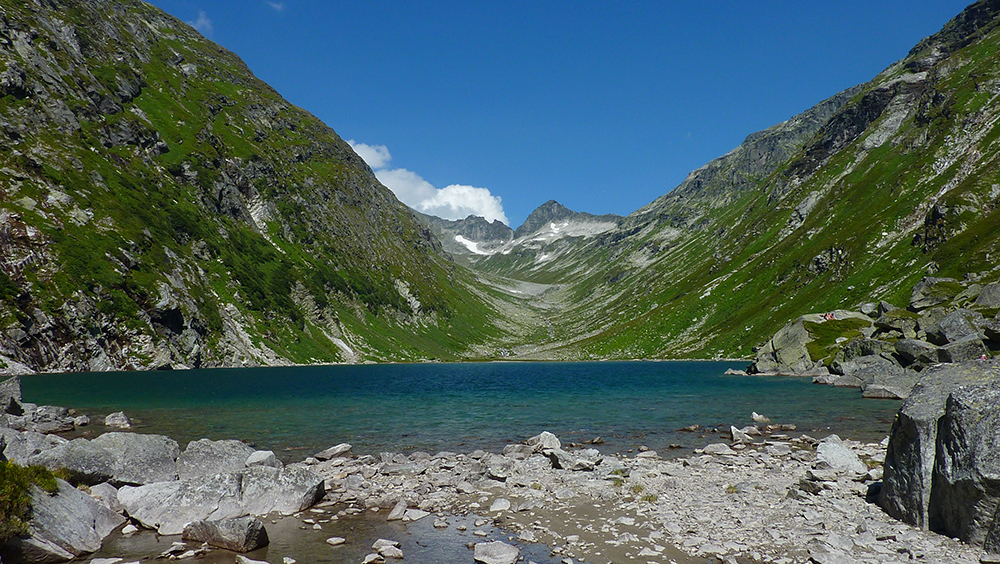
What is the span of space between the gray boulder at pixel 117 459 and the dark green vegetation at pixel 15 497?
5.65 metres

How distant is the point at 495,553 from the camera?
14562 mm

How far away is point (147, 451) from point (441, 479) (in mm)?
14321

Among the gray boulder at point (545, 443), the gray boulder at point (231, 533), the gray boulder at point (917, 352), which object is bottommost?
the gray boulder at point (545, 443)

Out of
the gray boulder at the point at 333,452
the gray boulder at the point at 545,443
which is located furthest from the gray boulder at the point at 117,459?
the gray boulder at the point at 545,443

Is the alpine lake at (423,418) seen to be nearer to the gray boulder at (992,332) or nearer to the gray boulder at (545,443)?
the gray boulder at (545,443)

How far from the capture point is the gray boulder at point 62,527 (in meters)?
13.9

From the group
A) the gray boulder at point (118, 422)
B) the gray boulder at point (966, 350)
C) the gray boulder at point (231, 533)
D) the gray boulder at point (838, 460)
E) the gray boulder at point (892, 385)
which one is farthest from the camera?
the gray boulder at point (892, 385)

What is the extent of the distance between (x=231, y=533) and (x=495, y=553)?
354 inches

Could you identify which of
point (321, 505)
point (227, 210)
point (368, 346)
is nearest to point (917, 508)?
point (321, 505)

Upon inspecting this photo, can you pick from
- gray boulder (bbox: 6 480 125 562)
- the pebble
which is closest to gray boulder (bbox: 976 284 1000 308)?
the pebble

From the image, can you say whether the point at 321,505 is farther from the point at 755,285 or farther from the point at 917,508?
the point at 755,285

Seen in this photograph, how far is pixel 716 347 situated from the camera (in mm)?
171750

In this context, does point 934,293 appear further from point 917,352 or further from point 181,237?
point 181,237

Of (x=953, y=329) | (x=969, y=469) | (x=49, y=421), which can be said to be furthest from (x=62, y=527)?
(x=953, y=329)
